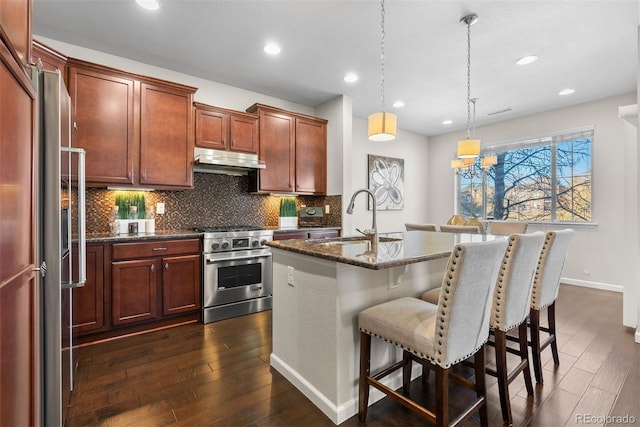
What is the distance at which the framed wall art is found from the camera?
18.5 ft

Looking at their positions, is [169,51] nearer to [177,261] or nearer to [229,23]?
[229,23]

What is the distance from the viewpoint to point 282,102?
447 centimetres

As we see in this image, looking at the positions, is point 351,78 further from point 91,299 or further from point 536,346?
point 91,299

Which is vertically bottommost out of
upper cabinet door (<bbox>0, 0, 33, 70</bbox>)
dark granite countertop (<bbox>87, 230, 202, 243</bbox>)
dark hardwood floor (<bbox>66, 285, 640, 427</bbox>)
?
dark hardwood floor (<bbox>66, 285, 640, 427</bbox>)

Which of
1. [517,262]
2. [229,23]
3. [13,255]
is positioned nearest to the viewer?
[13,255]

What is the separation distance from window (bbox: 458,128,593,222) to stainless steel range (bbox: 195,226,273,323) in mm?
3975

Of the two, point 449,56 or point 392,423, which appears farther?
point 449,56

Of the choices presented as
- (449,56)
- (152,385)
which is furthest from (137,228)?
(449,56)

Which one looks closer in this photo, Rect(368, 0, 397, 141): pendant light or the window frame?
Rect(368, 0, 397, 141): pendant light

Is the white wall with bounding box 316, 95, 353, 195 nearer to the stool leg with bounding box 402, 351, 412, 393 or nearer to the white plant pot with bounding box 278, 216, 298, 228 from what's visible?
the white plant pot with bounding box 278, 216, 298, 228

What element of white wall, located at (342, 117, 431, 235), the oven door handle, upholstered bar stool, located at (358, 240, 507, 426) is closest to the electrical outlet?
upholstered bar stool, located at (358, 240, 507, 426)

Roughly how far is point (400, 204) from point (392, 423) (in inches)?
188

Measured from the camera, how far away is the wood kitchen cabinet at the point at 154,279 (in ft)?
8.95

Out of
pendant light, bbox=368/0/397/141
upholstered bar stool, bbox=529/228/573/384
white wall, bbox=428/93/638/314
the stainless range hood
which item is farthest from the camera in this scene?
white wall, bbox=428/93/638/314
